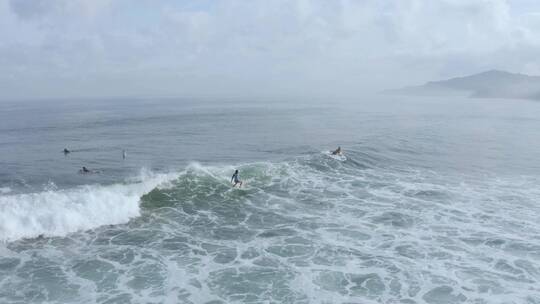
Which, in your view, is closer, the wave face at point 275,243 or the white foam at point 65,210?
the wave face at point 275,243

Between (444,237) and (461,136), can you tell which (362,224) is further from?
(461,136)

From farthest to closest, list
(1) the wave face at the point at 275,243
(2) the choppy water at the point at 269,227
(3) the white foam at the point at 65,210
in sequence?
1. (3) the white foam at the point at 65,210
2. (2) the choppy water at the point at 269,227
3. (1) the wave face at the point at 275,243

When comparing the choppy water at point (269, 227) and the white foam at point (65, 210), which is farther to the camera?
the white foam at point (65, 210)

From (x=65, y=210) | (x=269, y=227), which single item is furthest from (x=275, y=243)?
(x=65, y=210)

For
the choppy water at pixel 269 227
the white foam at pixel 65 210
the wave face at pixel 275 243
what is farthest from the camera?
the white foam at pixel 65 210

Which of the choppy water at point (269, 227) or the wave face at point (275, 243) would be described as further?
the choppy water at point (269, 227)
